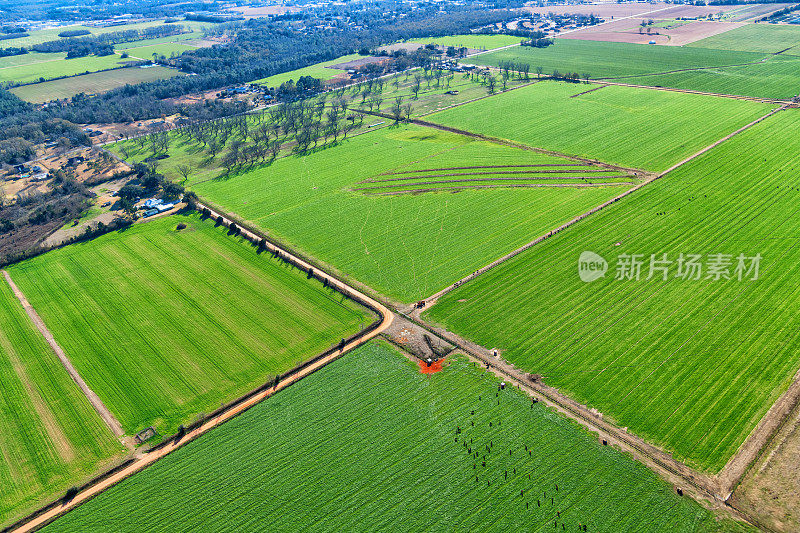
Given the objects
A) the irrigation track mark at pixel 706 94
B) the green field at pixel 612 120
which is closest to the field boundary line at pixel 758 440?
the green field at pixel 612 120

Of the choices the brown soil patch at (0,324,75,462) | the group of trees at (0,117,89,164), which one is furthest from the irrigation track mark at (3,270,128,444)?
the group of trees at (0,117,89,164)

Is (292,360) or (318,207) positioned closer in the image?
(292,360)

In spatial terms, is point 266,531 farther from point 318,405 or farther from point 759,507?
point 759,507

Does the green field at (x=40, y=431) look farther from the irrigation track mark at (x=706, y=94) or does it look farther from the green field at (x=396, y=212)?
the irrigation track mark at (x=706, y=94)

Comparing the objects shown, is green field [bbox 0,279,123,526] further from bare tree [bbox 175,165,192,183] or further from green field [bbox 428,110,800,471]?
bare tree [bbox 175,165,192,183]

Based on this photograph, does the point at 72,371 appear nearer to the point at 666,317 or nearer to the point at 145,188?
the point at 145,188

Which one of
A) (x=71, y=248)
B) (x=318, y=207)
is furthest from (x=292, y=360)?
(x=71, y=248)
